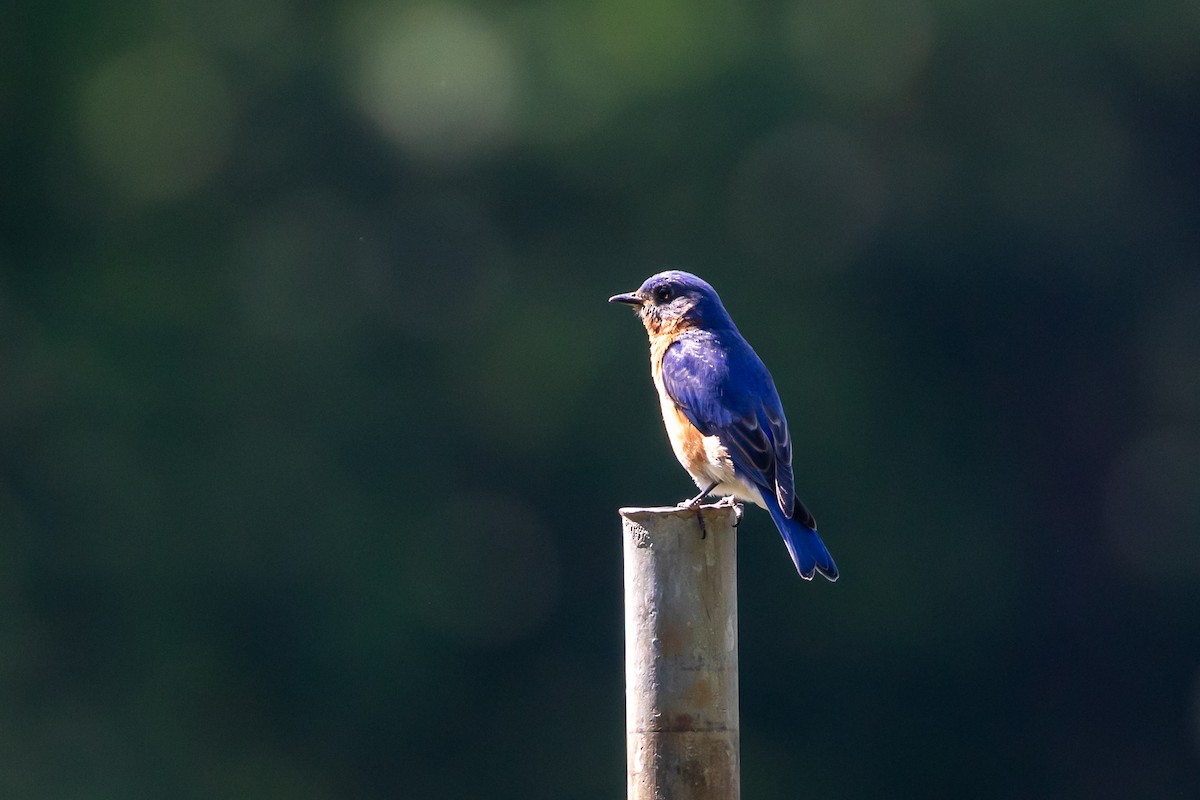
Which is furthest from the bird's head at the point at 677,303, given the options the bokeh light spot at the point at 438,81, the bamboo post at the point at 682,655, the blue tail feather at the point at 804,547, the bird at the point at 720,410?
the bokeh light spot at the point at 438,81

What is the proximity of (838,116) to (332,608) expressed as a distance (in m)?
5.39

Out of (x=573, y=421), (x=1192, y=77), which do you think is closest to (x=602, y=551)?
(x=573, y=421)

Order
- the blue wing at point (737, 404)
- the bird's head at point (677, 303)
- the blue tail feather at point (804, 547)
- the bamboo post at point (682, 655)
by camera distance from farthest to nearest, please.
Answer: the bird's head at point (677, 303)
the blue wing at point (737, 404)
the blue tail feather at point (804, 547)
the bamboo post at point (682, 655)

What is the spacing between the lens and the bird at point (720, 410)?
637cm

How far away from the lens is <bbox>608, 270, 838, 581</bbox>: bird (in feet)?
20.9

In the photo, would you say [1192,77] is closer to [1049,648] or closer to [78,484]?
[1049,648]

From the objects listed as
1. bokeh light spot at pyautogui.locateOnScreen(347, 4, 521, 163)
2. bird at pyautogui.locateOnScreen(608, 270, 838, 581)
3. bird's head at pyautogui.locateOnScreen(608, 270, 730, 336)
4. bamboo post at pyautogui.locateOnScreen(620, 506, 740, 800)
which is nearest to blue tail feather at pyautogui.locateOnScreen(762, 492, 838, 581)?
bird at pyautogui.locateOnScreen(608, 270, 838, 581)

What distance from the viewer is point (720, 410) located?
6828 millimetres

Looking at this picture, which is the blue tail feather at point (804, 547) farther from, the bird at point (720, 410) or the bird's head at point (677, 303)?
the bird's head at point (677, 303)

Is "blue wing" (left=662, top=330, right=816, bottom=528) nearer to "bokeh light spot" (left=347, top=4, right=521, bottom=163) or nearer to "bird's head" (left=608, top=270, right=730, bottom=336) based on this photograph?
"bird's head" (left=608, top=270, right=730, bottom=336)

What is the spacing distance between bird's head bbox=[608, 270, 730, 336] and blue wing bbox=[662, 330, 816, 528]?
13 centimetres

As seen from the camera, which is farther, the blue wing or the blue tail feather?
the blue wing

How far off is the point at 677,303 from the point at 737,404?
0.90m

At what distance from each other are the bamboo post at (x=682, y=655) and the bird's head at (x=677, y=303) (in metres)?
2.70
